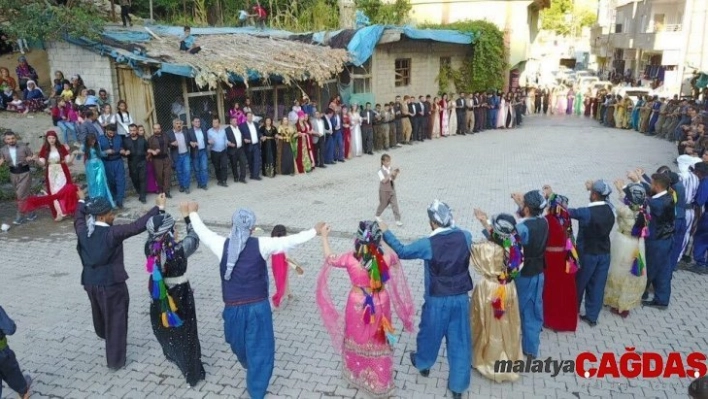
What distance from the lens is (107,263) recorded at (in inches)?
185

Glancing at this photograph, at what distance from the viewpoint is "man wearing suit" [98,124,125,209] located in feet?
31.9

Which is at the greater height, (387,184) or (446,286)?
(446,286)

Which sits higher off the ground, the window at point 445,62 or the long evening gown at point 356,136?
the window at point 445,62

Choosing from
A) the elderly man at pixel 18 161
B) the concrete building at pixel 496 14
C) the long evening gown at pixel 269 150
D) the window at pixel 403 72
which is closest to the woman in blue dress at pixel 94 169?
the elderly man at pixel 18 161

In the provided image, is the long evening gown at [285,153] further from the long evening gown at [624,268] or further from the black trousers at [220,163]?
the long evening gown at [624,268]

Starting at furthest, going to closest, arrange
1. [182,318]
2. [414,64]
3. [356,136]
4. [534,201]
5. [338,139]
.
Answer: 1. [414,64]
2. [356,136]
3. [338,139]
4. [534,201]
5. [182,318]

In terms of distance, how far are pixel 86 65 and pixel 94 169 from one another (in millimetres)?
3581

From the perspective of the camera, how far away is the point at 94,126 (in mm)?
10250

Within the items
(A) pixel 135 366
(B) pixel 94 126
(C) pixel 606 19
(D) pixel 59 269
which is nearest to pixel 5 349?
(A) pixel 135 366

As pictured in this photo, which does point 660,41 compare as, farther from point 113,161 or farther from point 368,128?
point 113,161

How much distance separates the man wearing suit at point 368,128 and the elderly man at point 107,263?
34.5 ft

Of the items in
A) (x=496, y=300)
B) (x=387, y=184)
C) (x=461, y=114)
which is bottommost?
(x=496, y=300)

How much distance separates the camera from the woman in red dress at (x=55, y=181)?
8977 mm

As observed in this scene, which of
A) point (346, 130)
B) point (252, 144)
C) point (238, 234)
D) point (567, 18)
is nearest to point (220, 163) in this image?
point (252, 144)
